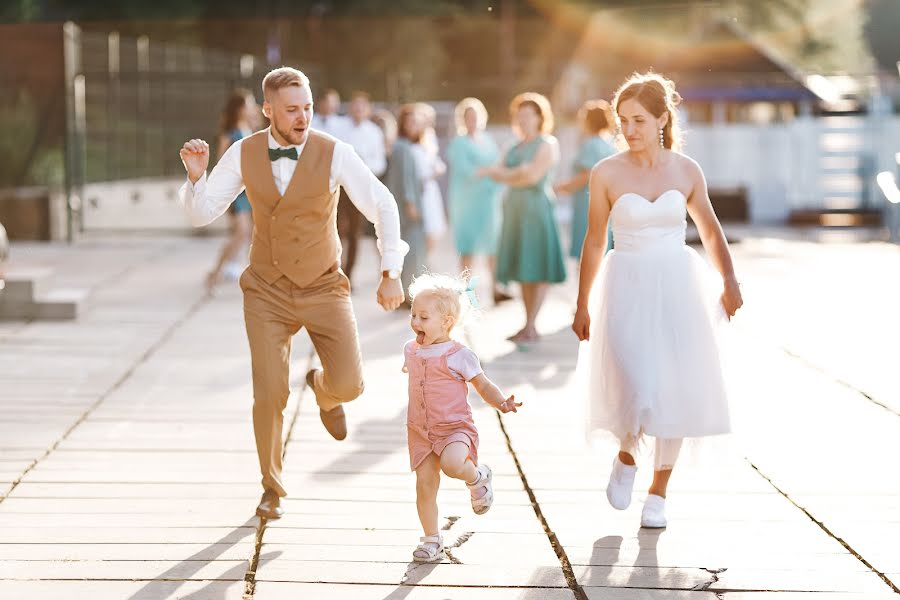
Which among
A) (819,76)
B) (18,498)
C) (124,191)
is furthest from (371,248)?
(18,498)

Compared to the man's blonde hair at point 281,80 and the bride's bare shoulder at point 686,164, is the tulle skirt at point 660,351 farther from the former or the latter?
the man's blonde hair at point 281,80

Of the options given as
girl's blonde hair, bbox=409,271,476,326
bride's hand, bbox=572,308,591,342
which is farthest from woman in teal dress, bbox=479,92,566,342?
girl's blonde hair, bbox=409,271,476,326

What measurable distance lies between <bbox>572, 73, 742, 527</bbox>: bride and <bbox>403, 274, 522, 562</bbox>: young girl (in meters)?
Result: 0.77

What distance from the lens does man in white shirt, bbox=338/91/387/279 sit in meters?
15.2

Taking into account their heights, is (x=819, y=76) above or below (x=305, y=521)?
above

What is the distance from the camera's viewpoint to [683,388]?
236 inches

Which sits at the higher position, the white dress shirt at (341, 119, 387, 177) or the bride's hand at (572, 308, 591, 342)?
the white dress shirt at (341, 119, 387, 177)

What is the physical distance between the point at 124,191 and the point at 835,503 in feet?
61.1

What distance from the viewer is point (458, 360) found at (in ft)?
17.6

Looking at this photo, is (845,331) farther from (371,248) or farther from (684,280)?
(371,248)

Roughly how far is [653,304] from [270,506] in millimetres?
1697

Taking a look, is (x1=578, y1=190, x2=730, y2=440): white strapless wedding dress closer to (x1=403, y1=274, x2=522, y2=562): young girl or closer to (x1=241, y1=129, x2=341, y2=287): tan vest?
(x1=403, y1=274, x2=522, y2=562): young girl

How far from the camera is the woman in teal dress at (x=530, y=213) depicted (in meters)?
11.3

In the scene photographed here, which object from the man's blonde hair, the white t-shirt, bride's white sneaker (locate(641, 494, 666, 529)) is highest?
the man's blonde hair
